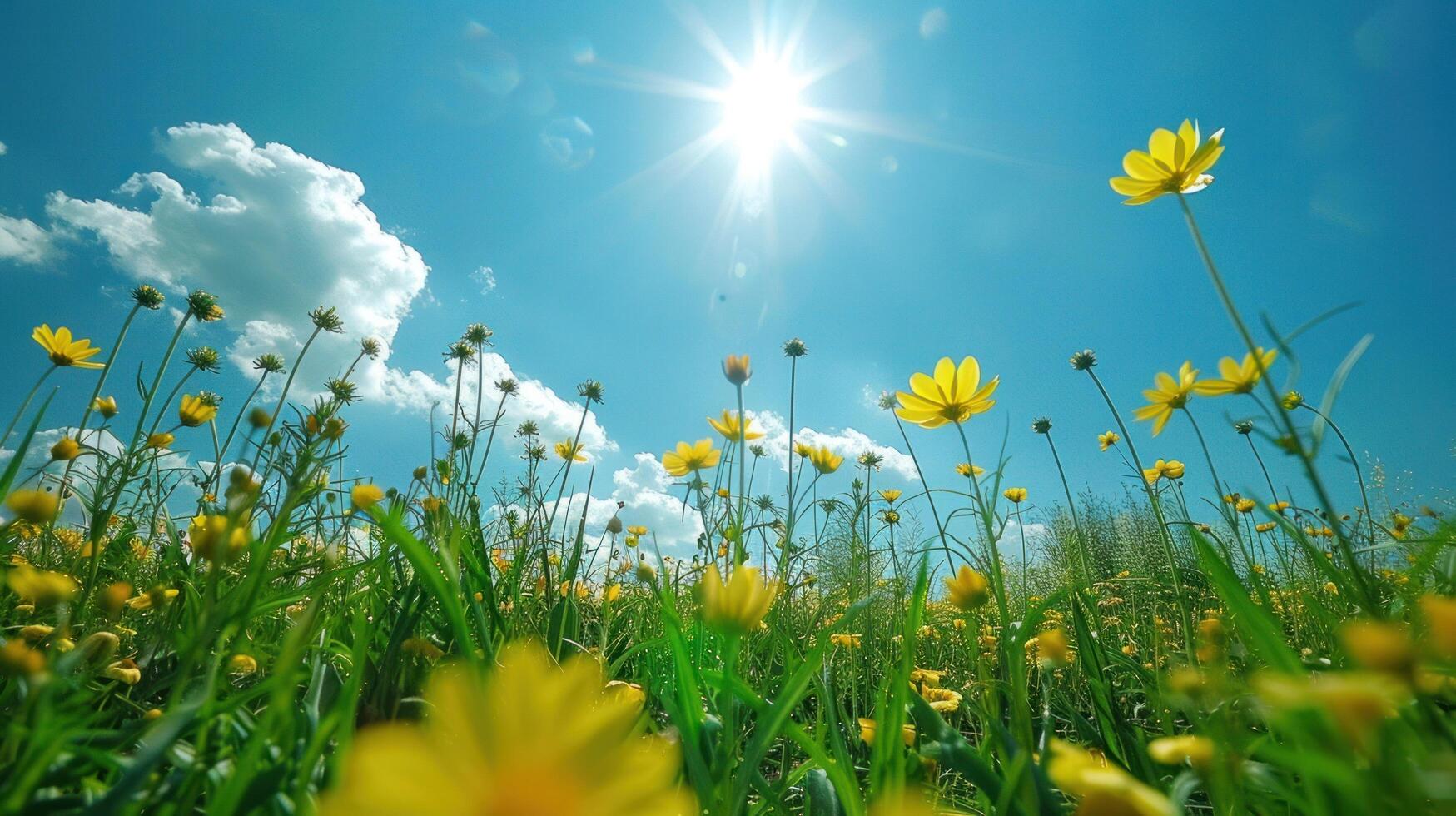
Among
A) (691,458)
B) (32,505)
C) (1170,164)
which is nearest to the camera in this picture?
(32,505)

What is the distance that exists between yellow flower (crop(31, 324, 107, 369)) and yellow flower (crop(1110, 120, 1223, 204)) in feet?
9.47

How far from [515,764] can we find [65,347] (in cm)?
280

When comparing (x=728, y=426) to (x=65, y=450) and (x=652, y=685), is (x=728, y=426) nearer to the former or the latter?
(x=652, y=685)

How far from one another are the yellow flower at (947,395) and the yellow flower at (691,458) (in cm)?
53

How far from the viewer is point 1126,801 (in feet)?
0.96

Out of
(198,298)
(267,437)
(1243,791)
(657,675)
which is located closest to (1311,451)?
(1243,791)

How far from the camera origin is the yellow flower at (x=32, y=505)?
787 millimetres

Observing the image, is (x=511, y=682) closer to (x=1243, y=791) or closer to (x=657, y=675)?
Answer: (x=1243, y=791)

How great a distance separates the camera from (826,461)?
2.02 m

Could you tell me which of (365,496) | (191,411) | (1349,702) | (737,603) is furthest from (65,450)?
(1349,702)

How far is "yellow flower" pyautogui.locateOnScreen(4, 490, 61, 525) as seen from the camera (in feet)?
2.58

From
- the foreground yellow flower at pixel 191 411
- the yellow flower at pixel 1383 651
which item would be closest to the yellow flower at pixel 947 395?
the yellow flower at pixel 1383 651

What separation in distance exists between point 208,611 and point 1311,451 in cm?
111

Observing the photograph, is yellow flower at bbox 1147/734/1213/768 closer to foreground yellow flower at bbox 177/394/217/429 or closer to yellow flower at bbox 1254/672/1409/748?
yellow flower at bbox 1254/672/1409/748
